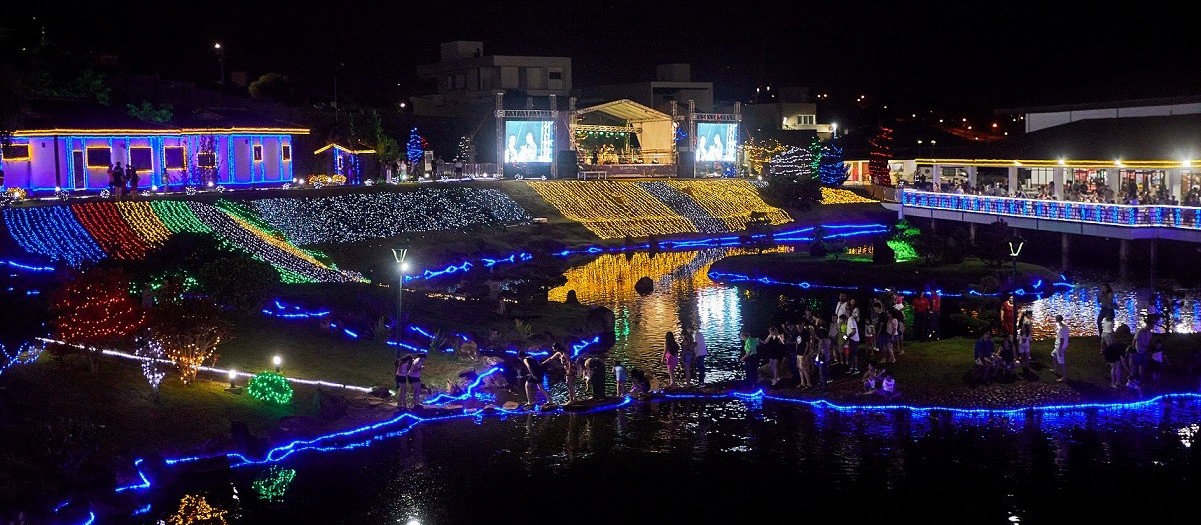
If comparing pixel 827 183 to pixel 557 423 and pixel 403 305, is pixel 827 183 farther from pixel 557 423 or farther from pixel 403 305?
pixel 557 423

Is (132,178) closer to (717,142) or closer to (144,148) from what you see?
(144,148)

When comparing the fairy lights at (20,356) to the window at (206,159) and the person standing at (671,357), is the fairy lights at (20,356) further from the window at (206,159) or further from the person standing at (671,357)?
the window at (206,159)

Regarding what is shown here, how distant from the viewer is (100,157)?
55.0 m

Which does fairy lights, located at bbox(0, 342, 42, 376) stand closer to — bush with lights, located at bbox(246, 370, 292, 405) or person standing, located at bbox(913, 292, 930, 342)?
bush with lights, located at bbox(246, 370, 292, 405)

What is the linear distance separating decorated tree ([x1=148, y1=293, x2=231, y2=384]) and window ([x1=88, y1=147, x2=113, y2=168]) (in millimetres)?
31641

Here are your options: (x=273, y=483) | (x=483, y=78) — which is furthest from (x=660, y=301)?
(x=483, y=78)

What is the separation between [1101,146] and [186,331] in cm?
4427

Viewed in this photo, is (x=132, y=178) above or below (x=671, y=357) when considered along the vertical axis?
above

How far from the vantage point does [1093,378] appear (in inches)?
1053

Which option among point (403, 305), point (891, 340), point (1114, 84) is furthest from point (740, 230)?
point (891, 340)

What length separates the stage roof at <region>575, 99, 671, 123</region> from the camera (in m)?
84.1

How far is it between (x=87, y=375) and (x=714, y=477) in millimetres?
12296

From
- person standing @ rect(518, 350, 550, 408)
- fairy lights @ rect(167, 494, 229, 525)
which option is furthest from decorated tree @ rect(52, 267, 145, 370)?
person standing @ rect(518, 350, 550, 408)

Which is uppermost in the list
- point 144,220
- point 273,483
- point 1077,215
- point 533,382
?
point 144,220
